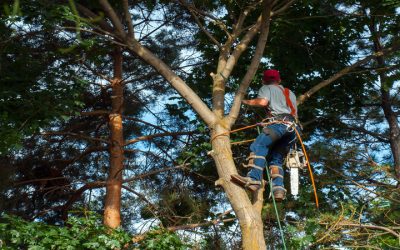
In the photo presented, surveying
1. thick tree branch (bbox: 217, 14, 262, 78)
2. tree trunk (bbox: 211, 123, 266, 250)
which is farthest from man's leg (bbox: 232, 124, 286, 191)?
thick tree branch (bbox: 217, 14, 262, 78)

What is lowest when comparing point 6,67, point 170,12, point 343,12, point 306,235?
point 306,235

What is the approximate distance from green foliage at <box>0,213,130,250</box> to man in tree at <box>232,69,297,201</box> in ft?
7.22

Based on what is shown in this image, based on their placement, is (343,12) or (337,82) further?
(337,82)

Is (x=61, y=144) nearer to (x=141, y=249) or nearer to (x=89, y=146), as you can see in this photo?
(x=89, y=146)

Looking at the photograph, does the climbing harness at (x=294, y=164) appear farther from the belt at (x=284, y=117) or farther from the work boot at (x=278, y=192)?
the belt at (x=284, y=117)

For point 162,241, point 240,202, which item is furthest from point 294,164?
point 162,241

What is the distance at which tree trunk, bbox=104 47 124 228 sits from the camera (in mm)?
9000

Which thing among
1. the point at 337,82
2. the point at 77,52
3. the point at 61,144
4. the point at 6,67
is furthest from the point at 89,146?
the point at 337,82

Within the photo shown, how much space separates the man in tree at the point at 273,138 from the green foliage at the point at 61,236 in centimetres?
220

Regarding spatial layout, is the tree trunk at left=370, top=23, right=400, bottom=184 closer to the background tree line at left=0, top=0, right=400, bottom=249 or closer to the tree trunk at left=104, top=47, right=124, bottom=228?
the background tree line at left=0, top=0, right=400, bottom=249

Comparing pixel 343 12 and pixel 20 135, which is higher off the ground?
pixel 343 12

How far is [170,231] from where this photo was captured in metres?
7.46

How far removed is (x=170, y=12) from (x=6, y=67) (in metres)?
4.04

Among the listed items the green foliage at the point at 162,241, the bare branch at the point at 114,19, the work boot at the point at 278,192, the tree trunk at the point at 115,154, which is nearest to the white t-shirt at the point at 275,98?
the work boot at the point at 278,192
